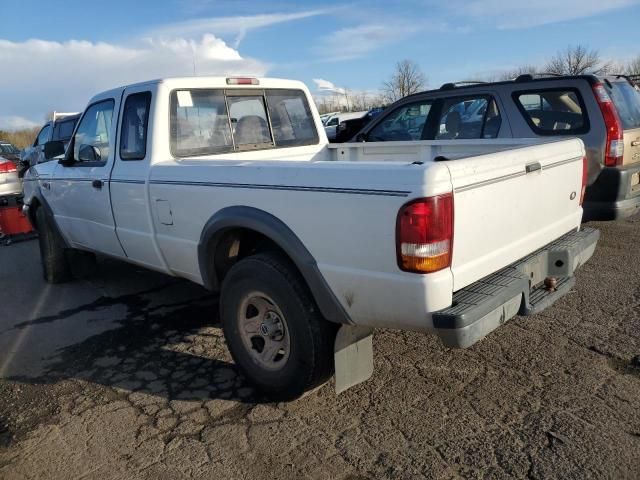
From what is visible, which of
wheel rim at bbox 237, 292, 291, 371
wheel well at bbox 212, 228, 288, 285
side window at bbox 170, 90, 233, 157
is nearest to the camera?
wheel rim at bbox 237, 292, 291, 371

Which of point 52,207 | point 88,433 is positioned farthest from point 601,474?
point 52,207

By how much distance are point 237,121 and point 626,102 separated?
427 centimetres

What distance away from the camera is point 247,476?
2.70 meters

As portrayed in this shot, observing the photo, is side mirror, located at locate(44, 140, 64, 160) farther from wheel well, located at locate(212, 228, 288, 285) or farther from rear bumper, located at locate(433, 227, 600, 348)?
rear bumper, located at locate(433, 227, 600, 348)

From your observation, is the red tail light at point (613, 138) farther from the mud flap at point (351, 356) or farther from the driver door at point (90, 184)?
the driver door at point (90, 184)

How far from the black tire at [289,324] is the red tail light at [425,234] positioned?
711 millimetres

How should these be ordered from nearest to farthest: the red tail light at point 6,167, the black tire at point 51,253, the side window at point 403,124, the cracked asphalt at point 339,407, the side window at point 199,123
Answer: the cracked asphalt at point 339,407
the side window at point 199,123
the black tire at point 51,253
the side window at point 403,124
the red tail light at point 6,167

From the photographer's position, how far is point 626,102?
5.94 metres

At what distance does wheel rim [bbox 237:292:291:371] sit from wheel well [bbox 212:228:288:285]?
36 centimetres

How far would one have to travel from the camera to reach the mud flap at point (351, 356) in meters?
3.05

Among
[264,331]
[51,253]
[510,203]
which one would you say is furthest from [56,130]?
[510,203]

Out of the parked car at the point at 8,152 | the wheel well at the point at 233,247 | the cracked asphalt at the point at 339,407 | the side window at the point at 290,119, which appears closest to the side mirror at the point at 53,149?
the cracked asphalt at the point at 339,407

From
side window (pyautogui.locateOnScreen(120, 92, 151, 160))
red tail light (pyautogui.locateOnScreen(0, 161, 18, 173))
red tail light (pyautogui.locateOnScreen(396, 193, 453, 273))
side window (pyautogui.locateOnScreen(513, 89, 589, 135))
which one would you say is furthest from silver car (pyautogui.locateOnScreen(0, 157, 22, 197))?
red tail light (pyautogui.locateOnScreen(396, 193, 453, 273))

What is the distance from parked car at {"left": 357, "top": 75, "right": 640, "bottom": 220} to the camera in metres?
5.52
